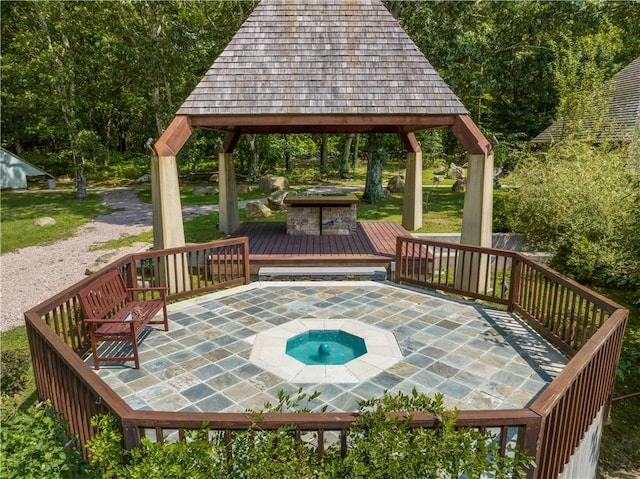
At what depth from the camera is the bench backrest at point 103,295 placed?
17.6ft

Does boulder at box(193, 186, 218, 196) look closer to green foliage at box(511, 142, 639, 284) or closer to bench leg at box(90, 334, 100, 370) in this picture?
green foliage at box(511, 142, 639, 284)

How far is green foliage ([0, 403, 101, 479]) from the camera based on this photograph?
114 inches

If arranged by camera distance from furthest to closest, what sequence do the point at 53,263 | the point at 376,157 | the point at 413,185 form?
1. the point at 376,157
2. the point at 413,185
3. the point at 53,263

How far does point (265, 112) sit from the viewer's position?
8828 mm

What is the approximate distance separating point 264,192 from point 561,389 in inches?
829

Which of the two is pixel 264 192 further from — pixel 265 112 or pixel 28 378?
pixel 28 378

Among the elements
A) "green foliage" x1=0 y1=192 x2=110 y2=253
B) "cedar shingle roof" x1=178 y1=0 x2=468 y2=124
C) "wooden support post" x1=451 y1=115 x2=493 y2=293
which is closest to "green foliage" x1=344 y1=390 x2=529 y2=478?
"wooden support post" x1=451 y1=115 x2=493 y2=293

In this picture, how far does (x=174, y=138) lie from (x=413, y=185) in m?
7.92

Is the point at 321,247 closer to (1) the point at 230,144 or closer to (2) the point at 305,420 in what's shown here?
(1) the point at 230,144

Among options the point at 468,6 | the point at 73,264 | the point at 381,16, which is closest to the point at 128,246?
the point at 73,264

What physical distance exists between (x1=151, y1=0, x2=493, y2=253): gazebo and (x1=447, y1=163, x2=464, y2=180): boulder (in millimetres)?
20025

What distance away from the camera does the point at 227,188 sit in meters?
12.8

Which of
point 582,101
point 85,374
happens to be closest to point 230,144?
point 85,374

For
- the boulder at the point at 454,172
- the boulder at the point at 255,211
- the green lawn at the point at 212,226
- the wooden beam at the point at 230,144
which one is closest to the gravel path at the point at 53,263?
the green lawn at the point at 212,226
